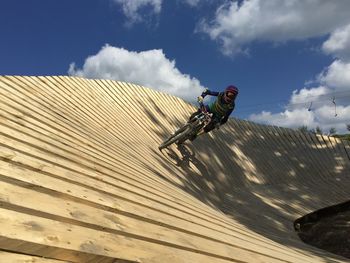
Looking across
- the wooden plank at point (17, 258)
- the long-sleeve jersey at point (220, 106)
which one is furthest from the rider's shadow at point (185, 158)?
the wooden plank at point (17, 258)

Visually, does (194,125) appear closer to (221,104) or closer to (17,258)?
(221,104)

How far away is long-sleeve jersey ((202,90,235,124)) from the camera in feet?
35.7

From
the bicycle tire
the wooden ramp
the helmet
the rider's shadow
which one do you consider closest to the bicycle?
the bicycle tire

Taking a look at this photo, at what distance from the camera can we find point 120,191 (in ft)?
12.8

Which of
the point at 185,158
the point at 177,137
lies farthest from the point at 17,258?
the point at 185,158

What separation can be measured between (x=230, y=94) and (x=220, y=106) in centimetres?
37

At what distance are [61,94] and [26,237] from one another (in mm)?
7142

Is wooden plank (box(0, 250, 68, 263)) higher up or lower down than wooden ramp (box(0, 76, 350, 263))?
lower down

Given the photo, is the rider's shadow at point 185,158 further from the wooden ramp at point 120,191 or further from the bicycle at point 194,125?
the bicycle at point 194,125

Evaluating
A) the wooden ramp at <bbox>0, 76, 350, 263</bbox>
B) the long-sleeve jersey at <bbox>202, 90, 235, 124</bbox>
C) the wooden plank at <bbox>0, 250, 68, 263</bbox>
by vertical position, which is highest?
the long-sleeve jersey at <bbox>202, 90, 235, 124</bbox>

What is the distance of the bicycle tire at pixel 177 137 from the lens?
10.5 metres

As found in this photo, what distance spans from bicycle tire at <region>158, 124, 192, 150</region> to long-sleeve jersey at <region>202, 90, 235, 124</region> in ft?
2.23

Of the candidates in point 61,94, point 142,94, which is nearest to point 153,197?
point 61,94

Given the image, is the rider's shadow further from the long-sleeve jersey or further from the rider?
the long-sleeve jersey
